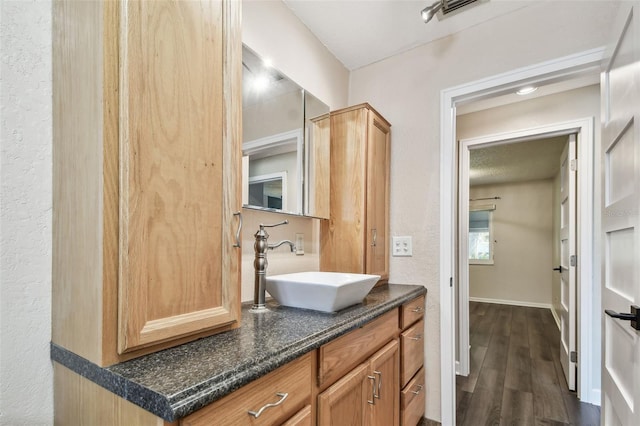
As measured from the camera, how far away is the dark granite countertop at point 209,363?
0.61 m

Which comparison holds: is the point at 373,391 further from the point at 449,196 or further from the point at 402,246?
the point at 449,196

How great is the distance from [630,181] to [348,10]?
5.06ft

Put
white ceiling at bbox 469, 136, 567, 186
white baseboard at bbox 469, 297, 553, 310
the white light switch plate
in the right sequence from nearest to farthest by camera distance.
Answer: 1. the white light switch plate
2. white ceiling at bbox 469, 136, 567, 186
3. white baseboard at bbox 469, 297, 553, 310

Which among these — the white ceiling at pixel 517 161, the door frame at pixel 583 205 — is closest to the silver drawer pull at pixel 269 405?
the door frame at pixel 583 205

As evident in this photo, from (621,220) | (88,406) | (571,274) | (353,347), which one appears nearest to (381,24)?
(621,220)

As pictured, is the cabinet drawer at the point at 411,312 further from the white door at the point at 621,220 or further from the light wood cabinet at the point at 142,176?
the light wood cabinet at the point at 142,176

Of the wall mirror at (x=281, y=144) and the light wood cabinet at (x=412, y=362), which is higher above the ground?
the wall mirror at (x=281, y=144)

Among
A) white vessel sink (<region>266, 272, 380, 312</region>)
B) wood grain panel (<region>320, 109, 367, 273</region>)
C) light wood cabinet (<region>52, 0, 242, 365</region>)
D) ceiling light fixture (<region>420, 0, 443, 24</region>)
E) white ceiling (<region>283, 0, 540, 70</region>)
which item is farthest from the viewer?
wood grain panel (<region>320, 109, 367, 273</region>)

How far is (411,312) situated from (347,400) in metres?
0.74

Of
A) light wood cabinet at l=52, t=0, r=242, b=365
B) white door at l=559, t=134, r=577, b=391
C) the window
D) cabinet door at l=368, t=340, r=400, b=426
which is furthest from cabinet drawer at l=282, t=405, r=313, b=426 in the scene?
the window

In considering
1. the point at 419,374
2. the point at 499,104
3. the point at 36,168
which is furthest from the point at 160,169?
the point at 499,104

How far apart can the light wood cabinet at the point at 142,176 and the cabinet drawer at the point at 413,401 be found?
113 cm

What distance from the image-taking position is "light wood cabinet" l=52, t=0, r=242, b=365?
0.73 metres

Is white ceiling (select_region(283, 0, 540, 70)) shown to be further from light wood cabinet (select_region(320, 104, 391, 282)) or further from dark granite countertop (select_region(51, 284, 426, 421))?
dark granite countertop (select_region(51, 284, 426, 421))
